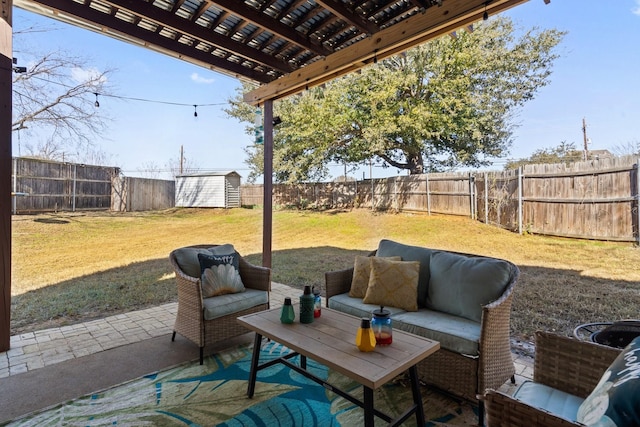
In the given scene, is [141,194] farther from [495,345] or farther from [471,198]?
[495,345]

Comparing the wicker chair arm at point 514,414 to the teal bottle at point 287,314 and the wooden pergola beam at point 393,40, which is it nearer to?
the teal bottle at point 287,314

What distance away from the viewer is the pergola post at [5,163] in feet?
8.33

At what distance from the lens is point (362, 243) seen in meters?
7.49

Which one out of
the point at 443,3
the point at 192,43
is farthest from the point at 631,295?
the point at 192,43

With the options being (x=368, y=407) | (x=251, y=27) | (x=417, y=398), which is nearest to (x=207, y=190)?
(x=251, y=27)

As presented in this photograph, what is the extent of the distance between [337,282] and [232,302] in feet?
2.93

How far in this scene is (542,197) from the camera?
648 cm

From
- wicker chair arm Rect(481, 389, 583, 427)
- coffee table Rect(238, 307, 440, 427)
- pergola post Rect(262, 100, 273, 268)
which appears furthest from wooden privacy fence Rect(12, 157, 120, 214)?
wicker chair arm Rect(481, 389, 583, 427)

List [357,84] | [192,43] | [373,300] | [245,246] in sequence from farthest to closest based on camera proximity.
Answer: [357,84] < [245,246] < [192,43] < [373,300]

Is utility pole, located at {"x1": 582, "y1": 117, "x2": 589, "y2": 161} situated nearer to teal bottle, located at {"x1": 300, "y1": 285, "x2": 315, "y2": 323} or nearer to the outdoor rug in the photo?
the outdoor rug

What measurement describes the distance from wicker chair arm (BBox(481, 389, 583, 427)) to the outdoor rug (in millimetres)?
873

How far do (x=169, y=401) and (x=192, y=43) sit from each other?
3242 mm

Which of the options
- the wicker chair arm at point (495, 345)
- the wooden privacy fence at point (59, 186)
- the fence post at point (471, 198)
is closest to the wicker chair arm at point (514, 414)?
the wicker chair arm at point (495, 345)

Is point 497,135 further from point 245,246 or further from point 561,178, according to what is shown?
point 245,246
